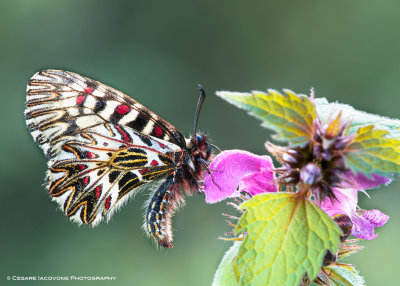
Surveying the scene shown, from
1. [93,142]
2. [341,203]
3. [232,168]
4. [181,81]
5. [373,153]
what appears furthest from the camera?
[181,81]

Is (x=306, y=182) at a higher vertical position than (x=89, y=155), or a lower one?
higher

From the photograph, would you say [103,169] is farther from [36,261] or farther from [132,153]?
[36,261]

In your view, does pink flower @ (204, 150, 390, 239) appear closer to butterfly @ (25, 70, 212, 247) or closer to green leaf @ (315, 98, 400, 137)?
green leaf @ (315, 98, 400, 137)

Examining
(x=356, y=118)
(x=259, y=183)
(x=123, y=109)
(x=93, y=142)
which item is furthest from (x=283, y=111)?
(x=93, y=142)

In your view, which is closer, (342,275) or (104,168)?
(342,275)

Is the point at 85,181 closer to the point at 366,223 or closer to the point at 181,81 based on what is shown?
the point at 366,223

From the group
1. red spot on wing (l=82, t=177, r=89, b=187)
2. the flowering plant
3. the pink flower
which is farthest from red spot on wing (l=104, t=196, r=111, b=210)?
the flowering plant

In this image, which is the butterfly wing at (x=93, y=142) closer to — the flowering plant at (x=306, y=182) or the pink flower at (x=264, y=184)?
the pink flower at (x=264, y=184)
